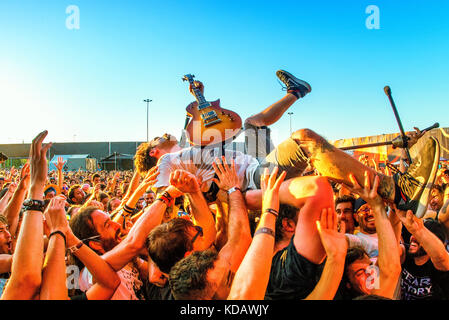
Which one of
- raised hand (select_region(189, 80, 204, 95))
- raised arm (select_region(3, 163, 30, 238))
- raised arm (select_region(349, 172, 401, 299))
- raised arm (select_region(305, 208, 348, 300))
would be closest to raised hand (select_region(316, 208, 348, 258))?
raised arm (select_region(305, 208, 348, 300))

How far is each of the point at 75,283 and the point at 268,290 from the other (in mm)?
1452

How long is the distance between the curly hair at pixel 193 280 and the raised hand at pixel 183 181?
717mm

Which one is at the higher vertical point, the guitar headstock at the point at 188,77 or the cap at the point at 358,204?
the guitar headstock at the point at 188,77

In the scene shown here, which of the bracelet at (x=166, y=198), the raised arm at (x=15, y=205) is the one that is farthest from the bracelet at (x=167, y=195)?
the raised arm at (x=15, y=205)

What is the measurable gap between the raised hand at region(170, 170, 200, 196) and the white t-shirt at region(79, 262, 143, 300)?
802 millimetres

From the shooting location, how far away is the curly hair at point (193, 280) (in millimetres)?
1657

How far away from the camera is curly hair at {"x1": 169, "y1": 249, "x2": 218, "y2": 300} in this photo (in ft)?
5.44

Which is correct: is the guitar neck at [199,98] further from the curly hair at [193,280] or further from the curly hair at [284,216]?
the curly hair at [193,280]

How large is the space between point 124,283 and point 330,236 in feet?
4.98

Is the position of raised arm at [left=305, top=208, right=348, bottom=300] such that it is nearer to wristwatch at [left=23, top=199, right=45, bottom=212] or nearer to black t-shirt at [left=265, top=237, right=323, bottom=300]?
black t-shirt at [left=265, top=237, right=323, bottom=300]

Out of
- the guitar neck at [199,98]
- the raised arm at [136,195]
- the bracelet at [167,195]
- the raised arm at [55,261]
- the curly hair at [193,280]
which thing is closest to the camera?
the curly hair at [193,280]

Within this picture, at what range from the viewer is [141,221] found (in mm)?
2465
